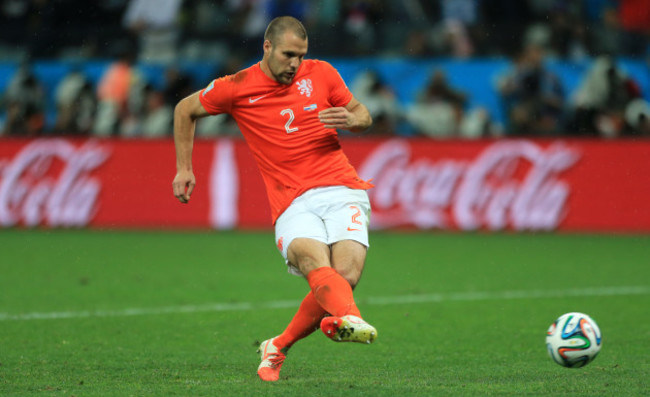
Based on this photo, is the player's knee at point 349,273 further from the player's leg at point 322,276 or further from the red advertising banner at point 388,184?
the red advertising banner at point 388,184

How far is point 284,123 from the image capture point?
20.8 ft

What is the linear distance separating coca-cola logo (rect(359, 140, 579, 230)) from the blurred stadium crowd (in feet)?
2.49

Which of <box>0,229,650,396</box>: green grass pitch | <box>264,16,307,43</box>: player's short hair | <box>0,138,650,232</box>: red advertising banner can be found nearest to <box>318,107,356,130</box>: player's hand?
<box>264,16,307,43</box>: player's short hair

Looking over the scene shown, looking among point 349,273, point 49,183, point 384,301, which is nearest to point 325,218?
point 349,273

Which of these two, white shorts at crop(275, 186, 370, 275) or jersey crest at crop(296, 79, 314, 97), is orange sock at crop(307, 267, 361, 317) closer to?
white shorts at crop(275, 186, 370, 275)

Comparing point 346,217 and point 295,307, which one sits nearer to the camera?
point 346,217

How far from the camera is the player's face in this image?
19.9 ft

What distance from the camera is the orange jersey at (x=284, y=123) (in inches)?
249

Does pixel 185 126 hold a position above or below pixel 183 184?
above

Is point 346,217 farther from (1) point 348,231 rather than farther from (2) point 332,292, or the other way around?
(2) point 332,292

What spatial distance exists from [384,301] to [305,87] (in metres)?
3.84

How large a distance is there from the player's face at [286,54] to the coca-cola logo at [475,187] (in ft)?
31.8

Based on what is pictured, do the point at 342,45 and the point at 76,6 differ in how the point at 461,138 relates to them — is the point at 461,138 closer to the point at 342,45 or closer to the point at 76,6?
the point at 342,45

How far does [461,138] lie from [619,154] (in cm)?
227
